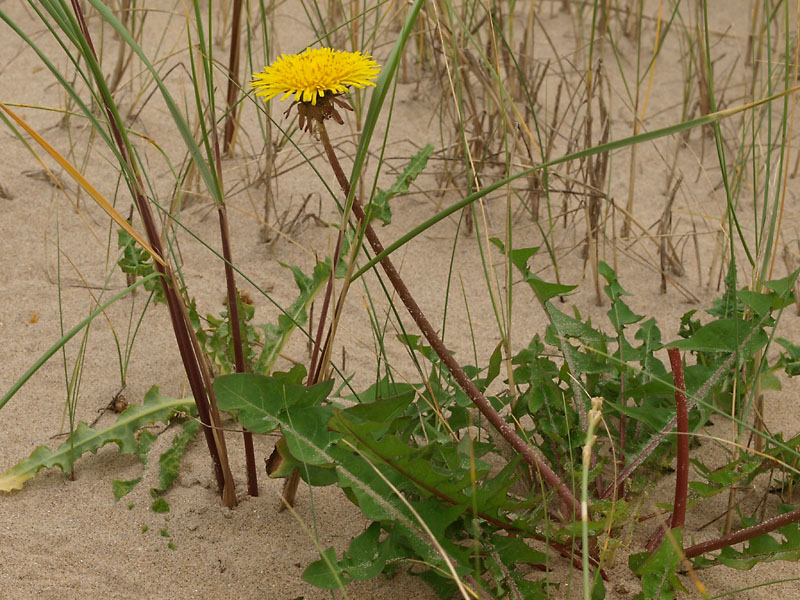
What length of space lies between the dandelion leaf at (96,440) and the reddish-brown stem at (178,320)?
16cm

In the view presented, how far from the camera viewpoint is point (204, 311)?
6.77 ft

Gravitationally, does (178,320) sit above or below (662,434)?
above

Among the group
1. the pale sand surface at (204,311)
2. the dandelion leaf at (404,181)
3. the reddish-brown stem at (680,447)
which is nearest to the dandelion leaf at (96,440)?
the pale sand surface at (204,311)

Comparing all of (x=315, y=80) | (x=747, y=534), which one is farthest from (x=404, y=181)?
(x=747, y=534)

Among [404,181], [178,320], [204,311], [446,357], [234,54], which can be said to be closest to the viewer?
[446,357]

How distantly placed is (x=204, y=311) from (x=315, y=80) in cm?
108

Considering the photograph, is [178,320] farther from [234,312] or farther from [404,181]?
[404,181]

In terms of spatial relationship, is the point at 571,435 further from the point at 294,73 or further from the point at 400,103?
the point at 400,103

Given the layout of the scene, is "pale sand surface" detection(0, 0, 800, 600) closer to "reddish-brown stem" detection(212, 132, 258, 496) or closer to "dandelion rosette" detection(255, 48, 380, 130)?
"reddish-brown stem" detection(212, 132, 258, 496)

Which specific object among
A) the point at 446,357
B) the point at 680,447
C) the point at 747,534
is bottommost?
the point at 747,534

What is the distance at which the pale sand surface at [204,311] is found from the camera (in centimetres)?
140

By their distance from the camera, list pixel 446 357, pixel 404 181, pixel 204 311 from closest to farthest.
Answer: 1. pixel 446 357
2. pixel 404 181
3. pixel 204 311

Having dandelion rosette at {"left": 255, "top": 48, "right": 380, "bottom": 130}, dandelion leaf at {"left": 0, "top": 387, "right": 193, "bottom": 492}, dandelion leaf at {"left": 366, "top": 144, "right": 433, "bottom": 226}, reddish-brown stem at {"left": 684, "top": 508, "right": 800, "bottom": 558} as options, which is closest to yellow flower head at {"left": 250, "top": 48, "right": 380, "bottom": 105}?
dandelion rosette at {"left": 255, "top": 48, "right": 380, "bottom": 130}

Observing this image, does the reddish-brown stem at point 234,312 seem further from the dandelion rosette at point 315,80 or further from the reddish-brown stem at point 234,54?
the reddish-brown stem at point 234,54
